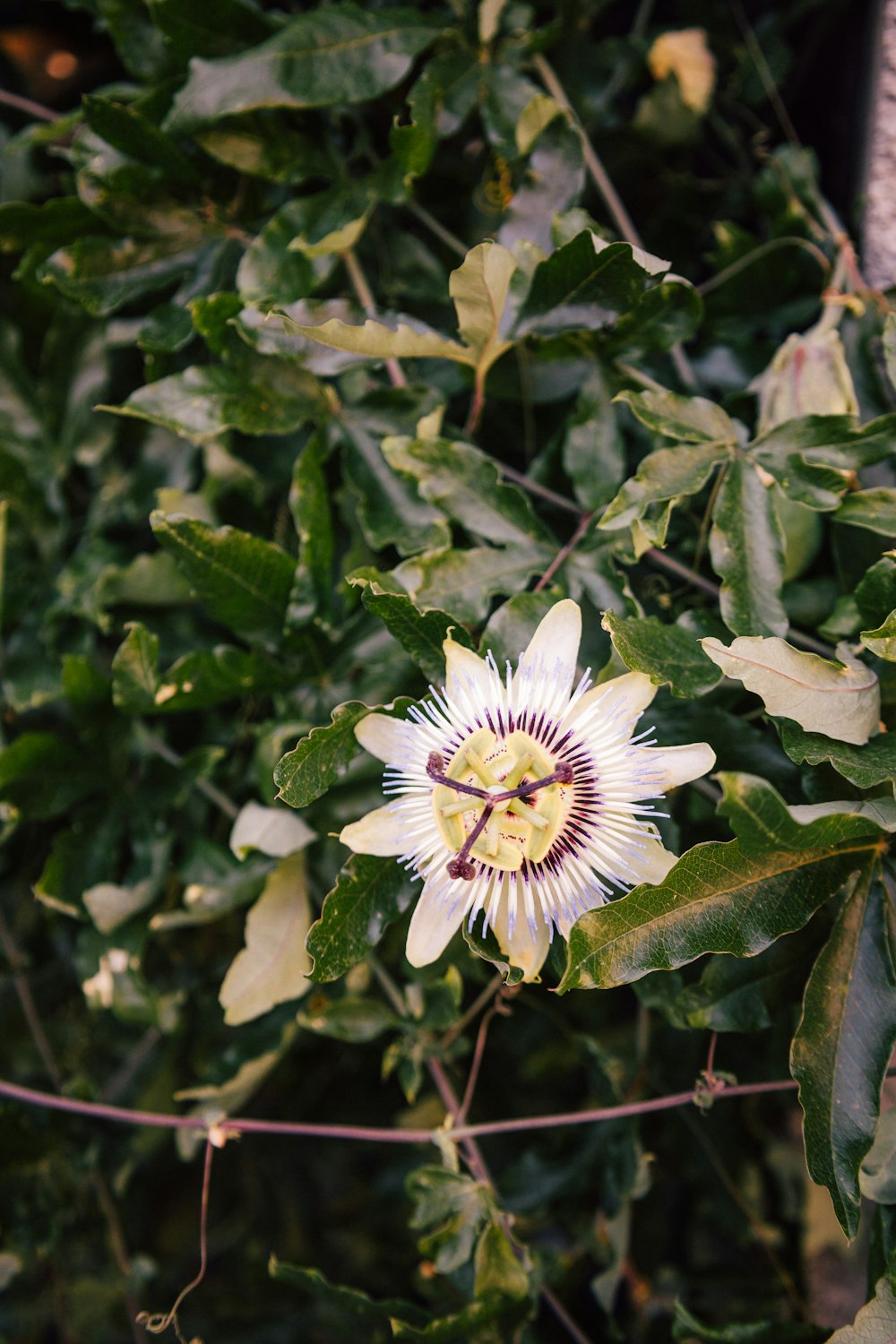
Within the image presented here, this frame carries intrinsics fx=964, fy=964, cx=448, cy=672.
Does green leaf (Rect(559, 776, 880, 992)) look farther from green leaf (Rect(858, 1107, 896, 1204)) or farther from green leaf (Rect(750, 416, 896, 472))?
green leaf (Rect(750, 416, 896, 472))

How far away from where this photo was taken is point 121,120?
1.05 metres

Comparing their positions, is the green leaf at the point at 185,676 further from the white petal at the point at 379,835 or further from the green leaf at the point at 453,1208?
the green leaf at the point at 453,1208

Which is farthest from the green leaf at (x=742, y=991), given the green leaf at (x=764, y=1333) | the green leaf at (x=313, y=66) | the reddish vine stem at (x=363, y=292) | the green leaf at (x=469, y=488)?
the green leaf at (x=313, y=66)

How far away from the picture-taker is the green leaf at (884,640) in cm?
72

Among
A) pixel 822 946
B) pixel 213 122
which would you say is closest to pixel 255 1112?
pixel 822 946

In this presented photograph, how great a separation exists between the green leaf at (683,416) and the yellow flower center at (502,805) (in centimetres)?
34

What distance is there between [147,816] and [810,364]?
90cm

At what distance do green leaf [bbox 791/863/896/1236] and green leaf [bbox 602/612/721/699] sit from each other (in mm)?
221

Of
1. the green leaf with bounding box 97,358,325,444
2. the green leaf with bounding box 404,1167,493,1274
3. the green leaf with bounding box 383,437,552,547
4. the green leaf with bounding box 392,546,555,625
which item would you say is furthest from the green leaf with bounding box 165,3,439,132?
the green leaf with bounding box 404,1167,493,1274

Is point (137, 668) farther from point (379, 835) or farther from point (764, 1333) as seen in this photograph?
point (764, 1333)

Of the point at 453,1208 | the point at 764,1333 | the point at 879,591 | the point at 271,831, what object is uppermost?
the point at 879,591

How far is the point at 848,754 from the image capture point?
0.74 m

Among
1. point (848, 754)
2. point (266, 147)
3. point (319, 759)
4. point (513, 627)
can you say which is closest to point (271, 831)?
point (319, 759)

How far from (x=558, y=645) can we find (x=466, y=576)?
17cm
